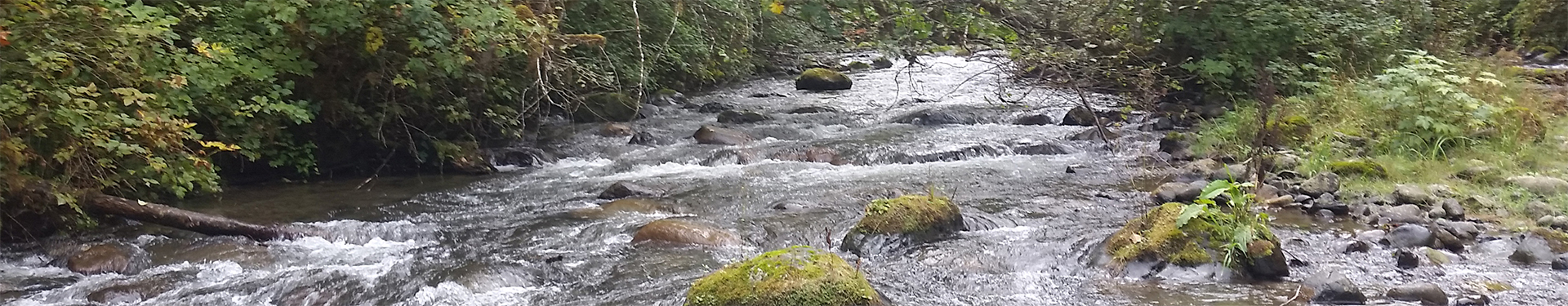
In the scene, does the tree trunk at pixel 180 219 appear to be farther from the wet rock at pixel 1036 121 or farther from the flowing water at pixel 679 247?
the wet rock at pixel 1036 121

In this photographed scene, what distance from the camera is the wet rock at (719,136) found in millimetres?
11562

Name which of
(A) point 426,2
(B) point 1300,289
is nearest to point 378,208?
(A) point 426,2

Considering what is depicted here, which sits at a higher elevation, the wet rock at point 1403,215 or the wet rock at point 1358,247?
the wet rock at point 1358,247

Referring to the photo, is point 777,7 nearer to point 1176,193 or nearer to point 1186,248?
point 1176,193

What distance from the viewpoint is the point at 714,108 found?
14266mm

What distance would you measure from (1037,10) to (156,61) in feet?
20.6

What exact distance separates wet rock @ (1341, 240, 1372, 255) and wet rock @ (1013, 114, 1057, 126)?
20.5ft

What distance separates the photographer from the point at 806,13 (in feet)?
27.4

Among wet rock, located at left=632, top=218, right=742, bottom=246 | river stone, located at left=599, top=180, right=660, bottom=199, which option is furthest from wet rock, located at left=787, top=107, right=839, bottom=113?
wet rock, located at left=632, top=218, right=742, bottom=246

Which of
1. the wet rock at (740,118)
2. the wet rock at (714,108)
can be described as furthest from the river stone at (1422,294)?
the wet rock at (714,108)

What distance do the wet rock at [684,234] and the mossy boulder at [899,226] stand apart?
759 millimetres

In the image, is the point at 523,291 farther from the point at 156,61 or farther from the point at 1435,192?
the point at 1435,192

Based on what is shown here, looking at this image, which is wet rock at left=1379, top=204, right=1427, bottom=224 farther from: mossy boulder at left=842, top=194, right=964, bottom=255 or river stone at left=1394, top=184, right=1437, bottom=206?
mossy boulder at left=842, top=194, right=964, bottom=255

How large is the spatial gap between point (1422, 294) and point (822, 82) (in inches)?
470
